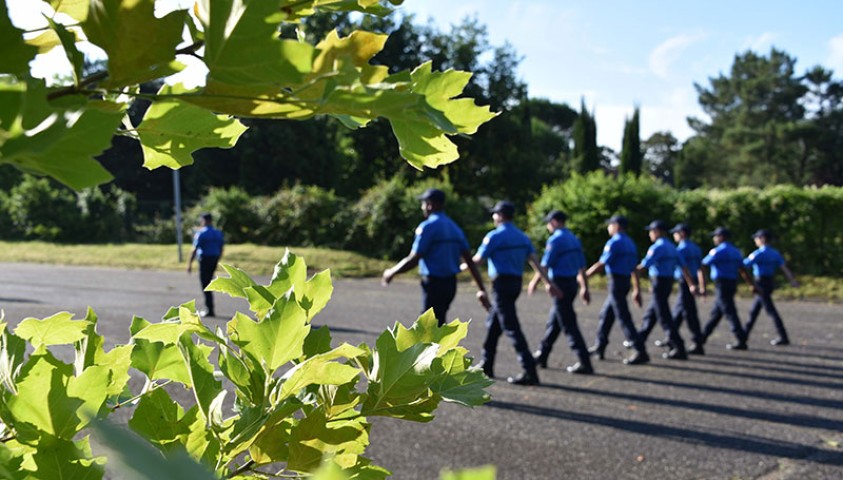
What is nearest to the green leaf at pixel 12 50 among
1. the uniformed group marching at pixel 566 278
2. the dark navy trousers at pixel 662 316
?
the uniformed group marching at pixel 566 278

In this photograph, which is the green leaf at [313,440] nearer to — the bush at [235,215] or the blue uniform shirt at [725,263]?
the blue uniform shirt at [725,263]

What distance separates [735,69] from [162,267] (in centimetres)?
4816

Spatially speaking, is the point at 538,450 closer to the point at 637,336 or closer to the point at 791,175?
the point at 637,336

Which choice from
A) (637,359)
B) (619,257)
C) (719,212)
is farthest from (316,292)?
(719,212)

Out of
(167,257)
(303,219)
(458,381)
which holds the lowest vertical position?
(167,257)

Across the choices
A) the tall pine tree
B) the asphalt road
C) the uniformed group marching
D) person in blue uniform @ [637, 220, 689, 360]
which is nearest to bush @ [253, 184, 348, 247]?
the asphalt road

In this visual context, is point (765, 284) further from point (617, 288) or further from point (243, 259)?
point (243, 259)

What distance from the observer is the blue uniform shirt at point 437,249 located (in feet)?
24.7

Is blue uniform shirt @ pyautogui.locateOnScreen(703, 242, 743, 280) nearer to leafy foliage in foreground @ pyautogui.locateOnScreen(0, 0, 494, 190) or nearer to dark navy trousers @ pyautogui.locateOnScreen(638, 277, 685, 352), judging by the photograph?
dark navy trousers @ pyautogui.locateOnScreen(638, 277, 685, 352)

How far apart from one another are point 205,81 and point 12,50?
5.9 inches

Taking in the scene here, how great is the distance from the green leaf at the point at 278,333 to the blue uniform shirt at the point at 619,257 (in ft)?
29.2

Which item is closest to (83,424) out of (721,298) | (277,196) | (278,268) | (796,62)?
(278,268)

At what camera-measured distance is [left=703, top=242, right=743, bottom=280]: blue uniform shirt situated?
1054cm

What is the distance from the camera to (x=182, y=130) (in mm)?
868
